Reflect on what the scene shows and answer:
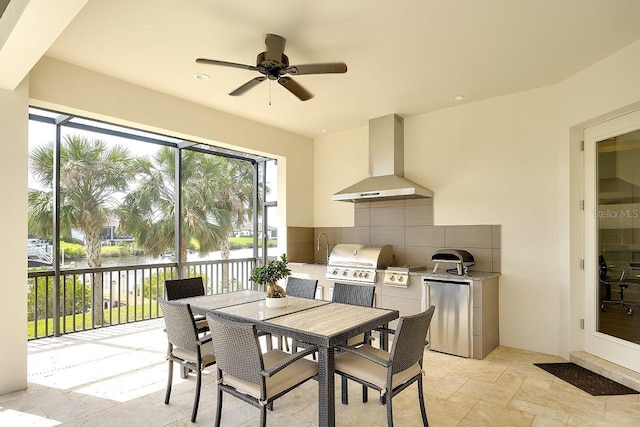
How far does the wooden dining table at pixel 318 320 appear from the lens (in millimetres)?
2109

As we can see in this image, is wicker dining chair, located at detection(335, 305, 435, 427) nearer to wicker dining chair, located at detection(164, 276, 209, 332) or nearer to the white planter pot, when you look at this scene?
the white planter pot

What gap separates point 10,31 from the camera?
2.10 metres

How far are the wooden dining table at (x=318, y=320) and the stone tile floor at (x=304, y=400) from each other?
0.58 m

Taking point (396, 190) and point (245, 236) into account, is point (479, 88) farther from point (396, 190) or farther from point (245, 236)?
point (245, 236)

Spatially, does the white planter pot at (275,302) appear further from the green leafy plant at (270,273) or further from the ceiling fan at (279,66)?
the ceiling fan at (279,66)

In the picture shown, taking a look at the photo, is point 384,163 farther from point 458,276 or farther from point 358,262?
point 458,276

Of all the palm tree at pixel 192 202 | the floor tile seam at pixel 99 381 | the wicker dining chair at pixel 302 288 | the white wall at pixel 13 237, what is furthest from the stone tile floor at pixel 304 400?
the palm tree at pixel 192 202

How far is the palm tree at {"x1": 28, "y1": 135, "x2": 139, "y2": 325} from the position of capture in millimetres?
4422

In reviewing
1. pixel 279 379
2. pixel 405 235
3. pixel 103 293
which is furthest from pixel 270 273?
pixel 103 293

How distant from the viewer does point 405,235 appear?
4867mm

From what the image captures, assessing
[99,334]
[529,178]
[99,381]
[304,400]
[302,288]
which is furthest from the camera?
[99,334]

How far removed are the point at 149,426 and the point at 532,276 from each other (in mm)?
3781

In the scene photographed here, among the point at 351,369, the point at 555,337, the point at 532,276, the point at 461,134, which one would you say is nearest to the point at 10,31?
the point at 351,369

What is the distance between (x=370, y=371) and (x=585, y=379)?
2187 mm
